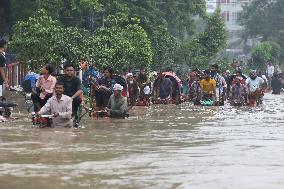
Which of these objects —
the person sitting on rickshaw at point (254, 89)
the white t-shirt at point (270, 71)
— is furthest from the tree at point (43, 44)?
the white t-shirt at point (270, 71)

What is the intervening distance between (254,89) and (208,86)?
6.76ft

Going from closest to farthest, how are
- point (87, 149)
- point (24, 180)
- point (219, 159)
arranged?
point (24, 180) → point (219, 159) → point (87, 149)

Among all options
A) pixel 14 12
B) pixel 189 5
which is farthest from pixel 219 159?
pixel 189 5

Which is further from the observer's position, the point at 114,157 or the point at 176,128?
the point at 176,128

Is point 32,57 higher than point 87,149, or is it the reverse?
point 32,57

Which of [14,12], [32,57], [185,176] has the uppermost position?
[14,12]

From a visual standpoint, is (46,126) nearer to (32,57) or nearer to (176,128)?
(176,128)

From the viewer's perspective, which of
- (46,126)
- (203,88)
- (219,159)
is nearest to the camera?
(219,159)

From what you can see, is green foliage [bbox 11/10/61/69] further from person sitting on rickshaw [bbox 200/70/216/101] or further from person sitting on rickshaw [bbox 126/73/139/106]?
person sitting on rickshaw [bbox 200/70/216/101]

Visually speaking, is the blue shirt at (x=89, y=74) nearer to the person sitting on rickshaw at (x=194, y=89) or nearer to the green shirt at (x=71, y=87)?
the person sitting on rickshaw at (x=194, y=89)

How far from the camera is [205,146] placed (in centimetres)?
1244

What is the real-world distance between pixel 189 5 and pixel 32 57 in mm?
28929

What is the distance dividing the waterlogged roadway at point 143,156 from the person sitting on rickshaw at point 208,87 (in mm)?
10248

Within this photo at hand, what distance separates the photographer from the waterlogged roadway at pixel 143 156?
8570 millimetres
